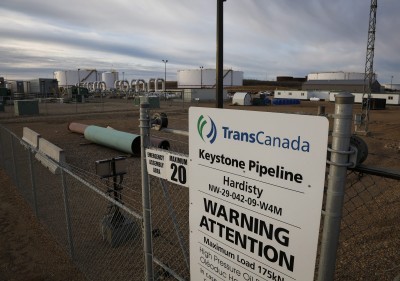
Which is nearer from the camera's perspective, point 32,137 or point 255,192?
point 255,192

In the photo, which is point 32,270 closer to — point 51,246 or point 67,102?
point 51,246

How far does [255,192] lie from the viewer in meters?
2.11

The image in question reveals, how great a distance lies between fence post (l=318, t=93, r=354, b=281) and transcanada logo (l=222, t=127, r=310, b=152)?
17 cm

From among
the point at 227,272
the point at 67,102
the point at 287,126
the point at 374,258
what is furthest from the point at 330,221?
the point at 67,102

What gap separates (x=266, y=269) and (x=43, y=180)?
9.48 m

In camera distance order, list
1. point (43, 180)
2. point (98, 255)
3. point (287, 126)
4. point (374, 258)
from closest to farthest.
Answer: point (287, 126), point (374, 258), point (98, 255), point (43, 180)

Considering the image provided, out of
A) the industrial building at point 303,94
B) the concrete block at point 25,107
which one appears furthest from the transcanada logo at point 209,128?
the industrial building at point 303,94

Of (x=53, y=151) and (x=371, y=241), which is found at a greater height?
(x=53, y=151)

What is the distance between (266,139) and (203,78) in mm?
114320

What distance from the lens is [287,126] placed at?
1872mm

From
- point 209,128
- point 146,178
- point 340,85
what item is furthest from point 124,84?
point 209,128

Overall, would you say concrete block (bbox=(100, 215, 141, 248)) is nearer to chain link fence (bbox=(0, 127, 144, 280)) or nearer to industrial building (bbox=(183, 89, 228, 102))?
chain link fence (bbox=(0, 127, 144, 280))

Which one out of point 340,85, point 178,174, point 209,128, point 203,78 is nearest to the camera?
point 209,128

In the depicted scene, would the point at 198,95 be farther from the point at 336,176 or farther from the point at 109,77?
the point at 109,77
